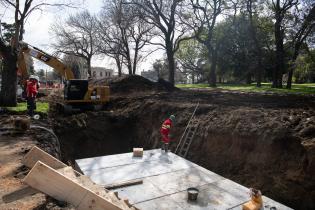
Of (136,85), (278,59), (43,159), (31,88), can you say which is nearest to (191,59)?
(278,59)

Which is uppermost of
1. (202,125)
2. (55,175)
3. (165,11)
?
(165,11)

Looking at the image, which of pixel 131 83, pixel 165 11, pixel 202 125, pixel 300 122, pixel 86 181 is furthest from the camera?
pixel 165 11

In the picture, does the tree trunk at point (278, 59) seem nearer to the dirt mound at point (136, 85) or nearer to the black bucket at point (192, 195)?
the dirt mound at point (136, 85)

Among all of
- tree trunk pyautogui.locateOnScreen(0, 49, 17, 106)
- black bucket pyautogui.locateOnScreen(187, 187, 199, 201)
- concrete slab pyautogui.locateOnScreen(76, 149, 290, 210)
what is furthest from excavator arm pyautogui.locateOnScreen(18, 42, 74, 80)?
black bucket pyautogui.locateOnScreen(187, 187, 199, 201)

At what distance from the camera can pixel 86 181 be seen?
3.44 meters

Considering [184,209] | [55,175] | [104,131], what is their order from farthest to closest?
1. [104,131]
2. [184,209]
3. [55,175]

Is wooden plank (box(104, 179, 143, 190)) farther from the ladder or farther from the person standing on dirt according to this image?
the person standing on dirt

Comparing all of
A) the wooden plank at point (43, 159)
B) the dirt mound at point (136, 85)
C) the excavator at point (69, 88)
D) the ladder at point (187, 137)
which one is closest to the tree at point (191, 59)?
the dirt mound at point (136, 85)

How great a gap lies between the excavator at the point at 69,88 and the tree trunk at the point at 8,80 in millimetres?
596

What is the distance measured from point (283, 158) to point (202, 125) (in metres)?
3.56

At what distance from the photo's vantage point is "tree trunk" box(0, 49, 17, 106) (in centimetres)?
1473

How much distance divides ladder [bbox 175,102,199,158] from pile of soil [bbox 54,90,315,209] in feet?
0.77

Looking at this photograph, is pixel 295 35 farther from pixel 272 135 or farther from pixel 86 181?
pixel 86 181

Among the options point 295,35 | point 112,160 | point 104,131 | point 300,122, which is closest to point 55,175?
point 112,160
